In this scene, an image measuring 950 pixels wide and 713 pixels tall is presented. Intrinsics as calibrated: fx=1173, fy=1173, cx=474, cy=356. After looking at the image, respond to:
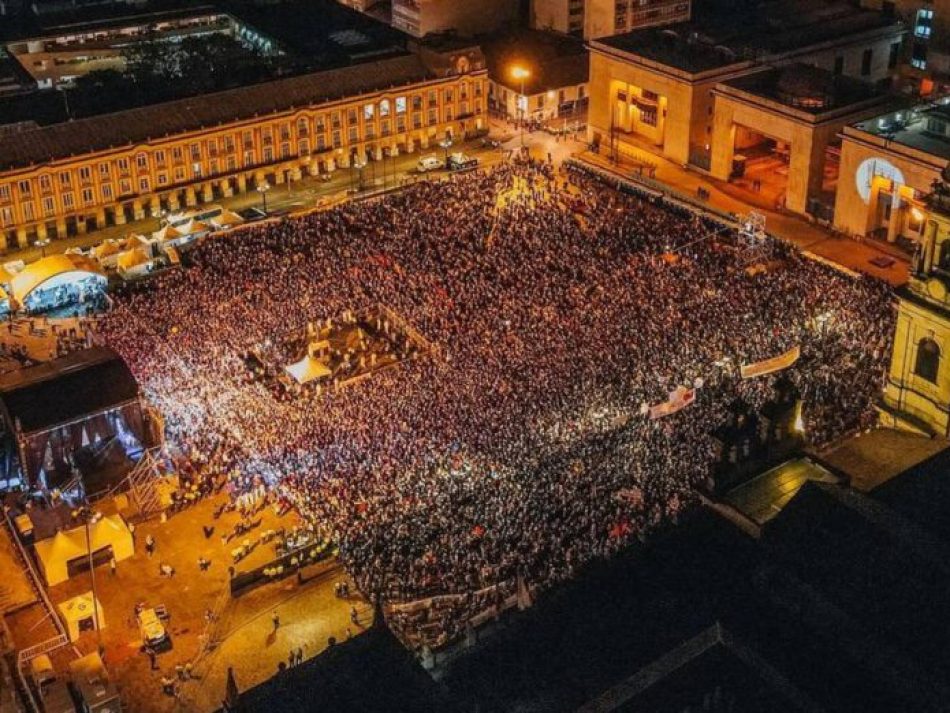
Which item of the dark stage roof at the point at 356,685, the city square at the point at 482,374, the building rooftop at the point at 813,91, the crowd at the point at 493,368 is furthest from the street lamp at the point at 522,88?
the dark stage roof at the point at 356,685

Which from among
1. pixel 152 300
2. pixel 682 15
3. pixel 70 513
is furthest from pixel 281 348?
pixel 682 15

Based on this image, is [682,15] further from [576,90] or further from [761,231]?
[761,231]

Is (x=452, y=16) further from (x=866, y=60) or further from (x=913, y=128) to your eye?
(x=913, y=128)

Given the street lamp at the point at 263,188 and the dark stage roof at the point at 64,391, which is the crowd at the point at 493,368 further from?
the street lamp at the point at 263,188

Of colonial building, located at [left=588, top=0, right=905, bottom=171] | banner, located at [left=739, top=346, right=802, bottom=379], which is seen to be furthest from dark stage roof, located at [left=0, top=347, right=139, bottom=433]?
colonial building, located at [left=588, top=0, right=905, bottom=171]

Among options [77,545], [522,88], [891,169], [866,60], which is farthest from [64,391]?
[866,60]

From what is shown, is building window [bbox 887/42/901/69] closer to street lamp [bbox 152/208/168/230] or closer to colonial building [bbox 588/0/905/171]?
colonial building [bbox 588/0/905/171]

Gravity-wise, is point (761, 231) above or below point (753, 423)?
below
